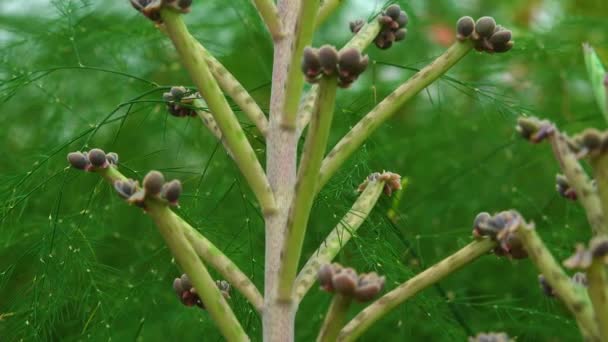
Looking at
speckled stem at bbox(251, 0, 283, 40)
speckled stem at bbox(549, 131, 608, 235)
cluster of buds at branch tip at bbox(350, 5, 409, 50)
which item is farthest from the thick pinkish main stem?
speckled stem at bbox(549, 131, 608, 235)

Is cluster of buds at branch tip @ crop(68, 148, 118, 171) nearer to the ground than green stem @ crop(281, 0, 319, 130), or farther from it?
nearer to the ground

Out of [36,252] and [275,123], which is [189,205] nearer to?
[36,252]

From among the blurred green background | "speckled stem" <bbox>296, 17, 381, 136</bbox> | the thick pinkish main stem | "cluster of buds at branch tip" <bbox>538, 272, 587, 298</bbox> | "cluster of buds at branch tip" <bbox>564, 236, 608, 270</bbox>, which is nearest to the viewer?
"cluster of buds at branch tip" <bbox>564, 236, 608, 270</bbox>

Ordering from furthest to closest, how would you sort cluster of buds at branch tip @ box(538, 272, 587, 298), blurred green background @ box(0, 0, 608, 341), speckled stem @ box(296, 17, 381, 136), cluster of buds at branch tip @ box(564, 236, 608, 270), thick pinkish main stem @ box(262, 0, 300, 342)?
blurred green background @ box(0, 0, 608, 341) → speckled stem @ box(296, 17, 381, 136) → thick pinkish main stem @ box(262, 0, 300, 342) → cluster of buds at branch tip @ box(538, 272, 587, 298) → cluster of buds at branch tip @ box(564, 236, 608, 270)

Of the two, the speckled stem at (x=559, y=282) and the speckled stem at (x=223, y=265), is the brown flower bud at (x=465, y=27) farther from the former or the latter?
the speckled stem at (x=223, y=265)

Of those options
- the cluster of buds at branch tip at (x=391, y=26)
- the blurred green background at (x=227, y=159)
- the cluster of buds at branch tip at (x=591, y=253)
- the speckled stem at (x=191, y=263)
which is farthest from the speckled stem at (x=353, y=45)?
the cluster of buds at branch tip at (x=591, y=253)

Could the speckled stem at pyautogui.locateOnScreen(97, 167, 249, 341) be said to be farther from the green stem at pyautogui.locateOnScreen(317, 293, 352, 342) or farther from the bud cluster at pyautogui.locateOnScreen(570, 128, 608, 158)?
the bud cluster at pyautogui.locateOnScreen(570, 128, 608, 158)

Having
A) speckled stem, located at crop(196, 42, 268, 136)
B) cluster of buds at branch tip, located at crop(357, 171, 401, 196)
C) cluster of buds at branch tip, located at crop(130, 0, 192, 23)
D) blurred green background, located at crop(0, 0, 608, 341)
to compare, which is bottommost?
blurred green background, located at crop(0, 0, 608, 341)
